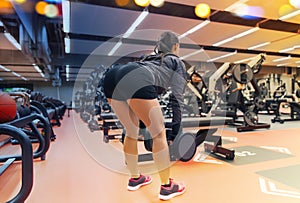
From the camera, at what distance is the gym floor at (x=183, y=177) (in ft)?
5.61

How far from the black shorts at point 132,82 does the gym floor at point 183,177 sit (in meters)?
0.81

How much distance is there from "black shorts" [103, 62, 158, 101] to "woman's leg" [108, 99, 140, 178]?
10 centimetres

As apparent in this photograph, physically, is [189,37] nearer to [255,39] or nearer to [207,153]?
[255,39]

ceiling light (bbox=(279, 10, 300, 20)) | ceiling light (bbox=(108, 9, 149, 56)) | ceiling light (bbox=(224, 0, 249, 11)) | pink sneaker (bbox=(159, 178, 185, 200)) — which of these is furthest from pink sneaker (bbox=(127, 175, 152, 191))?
ceiling light (bbox=(279, 10, 300, 20))

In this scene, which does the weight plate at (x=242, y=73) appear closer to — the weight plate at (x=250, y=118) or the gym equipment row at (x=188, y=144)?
the weight plate at (x=250, y=118)

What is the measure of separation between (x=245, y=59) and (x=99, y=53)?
8.42m

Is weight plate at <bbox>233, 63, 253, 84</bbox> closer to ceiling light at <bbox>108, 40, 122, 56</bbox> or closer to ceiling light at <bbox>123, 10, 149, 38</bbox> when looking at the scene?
ceiling light at <bbox>123, 10, 149, 38</bbox>

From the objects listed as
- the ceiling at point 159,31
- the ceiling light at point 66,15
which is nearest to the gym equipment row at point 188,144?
the ceiling at point 159,31

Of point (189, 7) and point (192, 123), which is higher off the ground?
point (189, 7)

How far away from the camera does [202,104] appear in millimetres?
6617

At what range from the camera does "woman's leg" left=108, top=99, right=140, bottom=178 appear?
5.60ft

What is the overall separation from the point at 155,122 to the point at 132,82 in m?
0.33

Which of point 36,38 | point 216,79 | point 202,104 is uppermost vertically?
point 36,38

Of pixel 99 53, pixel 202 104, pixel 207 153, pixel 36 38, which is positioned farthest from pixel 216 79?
pixel 99 53
